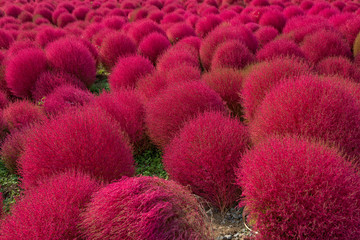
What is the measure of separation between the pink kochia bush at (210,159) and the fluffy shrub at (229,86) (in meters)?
1.34

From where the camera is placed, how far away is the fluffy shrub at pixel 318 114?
221 cm

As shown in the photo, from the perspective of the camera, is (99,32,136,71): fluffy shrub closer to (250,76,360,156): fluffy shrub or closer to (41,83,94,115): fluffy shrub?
(41,83,94,115): fluffy shrub

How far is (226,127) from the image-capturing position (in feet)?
8.35

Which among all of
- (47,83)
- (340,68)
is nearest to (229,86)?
(340,68)

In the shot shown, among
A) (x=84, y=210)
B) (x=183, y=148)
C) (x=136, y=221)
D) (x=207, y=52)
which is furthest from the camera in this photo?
(x=207, y=52)

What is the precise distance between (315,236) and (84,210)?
1297 millimetres

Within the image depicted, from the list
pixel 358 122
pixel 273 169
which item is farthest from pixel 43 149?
pixel 358 122

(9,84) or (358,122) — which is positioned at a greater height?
(358,122)

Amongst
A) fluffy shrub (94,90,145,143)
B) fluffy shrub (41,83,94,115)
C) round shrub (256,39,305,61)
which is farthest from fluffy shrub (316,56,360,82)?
fluffy shrub (41,83,94,115)

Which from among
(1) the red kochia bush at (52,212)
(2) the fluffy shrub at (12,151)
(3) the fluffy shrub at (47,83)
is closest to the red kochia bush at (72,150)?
(1) the red kochia bush at (52,212)

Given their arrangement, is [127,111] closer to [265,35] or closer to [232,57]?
[232,57]

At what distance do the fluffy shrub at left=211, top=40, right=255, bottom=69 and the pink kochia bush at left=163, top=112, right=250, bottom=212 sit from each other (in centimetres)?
240

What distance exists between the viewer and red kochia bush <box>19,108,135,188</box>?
2152 mm

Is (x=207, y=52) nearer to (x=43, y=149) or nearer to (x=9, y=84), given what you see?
(x=9, y=84)
